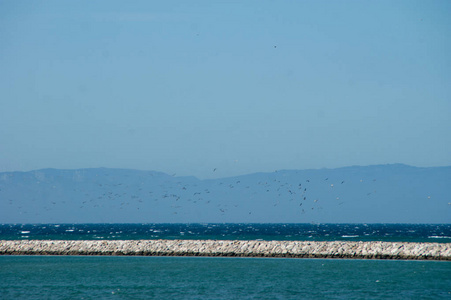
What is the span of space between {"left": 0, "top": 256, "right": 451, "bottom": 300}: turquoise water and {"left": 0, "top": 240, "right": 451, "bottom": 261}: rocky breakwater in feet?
7.71

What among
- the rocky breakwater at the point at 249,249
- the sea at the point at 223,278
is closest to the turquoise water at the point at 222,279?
the sea at the point at 223,278


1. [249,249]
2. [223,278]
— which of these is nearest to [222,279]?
[223,278]

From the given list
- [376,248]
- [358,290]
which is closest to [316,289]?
[358,290]

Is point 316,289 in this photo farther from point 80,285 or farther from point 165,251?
point 165,251

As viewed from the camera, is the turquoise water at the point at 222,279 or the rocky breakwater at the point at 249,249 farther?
the rocky breakwater at the point at 249,249

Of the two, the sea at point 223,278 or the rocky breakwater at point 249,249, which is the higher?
the rocky breakwater at point 249,249

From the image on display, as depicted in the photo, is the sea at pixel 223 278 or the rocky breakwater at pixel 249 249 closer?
the sea at pixel 223 278

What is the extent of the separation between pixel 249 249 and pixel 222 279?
1584 centimetres

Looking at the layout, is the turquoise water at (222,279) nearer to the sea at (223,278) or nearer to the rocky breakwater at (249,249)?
the sea at (223,278)

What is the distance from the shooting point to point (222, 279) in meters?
36.4

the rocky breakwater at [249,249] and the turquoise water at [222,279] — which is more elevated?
the rocky breakwater at [249,249]

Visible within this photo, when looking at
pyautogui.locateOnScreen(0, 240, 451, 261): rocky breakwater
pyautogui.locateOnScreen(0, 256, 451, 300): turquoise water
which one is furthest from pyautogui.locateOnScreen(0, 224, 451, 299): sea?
pyautogui.locateOnScreen(0, 240, 451, 261): rocky breakwater

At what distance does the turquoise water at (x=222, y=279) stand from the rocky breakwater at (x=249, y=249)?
2350 mm

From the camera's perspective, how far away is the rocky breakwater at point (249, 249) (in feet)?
158
